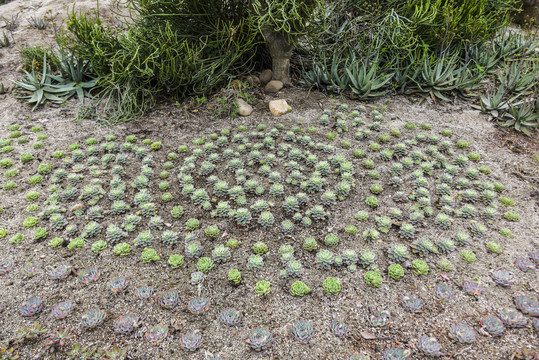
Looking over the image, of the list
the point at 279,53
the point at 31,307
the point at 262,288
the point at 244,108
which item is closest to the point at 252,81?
the point at 279,53

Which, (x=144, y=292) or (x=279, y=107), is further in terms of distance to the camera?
(x=279, y=107)

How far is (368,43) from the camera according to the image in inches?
167

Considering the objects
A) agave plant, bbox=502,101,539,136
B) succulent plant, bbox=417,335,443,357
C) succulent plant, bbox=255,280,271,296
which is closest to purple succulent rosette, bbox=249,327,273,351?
succulent plant, bbox=255,280,271,296

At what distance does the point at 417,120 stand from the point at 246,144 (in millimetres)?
2164

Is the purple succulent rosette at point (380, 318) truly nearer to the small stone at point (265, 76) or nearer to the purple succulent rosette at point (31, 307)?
the purple succulent rosette at point (31, 307)

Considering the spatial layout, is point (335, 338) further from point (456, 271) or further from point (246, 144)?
point (246, 144)

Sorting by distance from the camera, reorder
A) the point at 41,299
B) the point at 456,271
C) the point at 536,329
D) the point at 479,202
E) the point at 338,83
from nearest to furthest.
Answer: the point at 536,329 → the point at 41,299 → the point at 456,271 → the point at 479,202 → the point at 338,83

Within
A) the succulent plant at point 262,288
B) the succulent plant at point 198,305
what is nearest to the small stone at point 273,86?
A: the succulent plant at point 262,288

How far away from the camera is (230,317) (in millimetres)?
1936

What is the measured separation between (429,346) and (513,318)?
0.61 m

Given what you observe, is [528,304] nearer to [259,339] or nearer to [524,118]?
[259,339]

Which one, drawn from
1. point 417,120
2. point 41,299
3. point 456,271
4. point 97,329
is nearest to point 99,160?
point 41,299

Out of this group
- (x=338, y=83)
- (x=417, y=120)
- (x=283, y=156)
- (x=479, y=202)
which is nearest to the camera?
(x=479, y=202)

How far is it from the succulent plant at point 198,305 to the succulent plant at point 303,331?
1.96 feet
